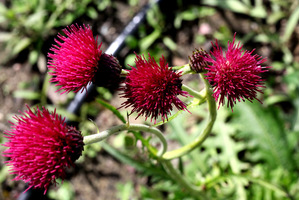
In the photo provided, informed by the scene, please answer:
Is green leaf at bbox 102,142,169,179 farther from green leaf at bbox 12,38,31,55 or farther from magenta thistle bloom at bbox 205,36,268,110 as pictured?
green leaf at bbox 12,38,31,55

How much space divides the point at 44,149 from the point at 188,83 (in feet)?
6.53

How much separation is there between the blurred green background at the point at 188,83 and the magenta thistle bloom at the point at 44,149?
2.67 feet

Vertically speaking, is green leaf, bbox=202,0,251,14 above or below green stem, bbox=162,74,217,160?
above

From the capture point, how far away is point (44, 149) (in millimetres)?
1178

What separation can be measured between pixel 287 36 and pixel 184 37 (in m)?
0.98

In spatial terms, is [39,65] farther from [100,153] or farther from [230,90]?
[230,90]

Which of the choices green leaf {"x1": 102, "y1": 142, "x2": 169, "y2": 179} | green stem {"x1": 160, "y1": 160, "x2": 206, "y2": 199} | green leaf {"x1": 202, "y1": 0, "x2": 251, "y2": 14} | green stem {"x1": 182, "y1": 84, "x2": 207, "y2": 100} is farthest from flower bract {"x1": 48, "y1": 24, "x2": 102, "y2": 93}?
green leaf {"x1": 202, "y1": 0, "x2": 251, "y2": 14}

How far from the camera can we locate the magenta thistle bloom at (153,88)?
115 cm

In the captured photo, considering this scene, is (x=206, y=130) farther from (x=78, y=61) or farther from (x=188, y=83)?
(x=188, y=83)

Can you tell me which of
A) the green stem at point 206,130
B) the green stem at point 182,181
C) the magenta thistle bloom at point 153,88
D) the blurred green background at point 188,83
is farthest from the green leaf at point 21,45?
the magenta thistle bloom at point 153,88

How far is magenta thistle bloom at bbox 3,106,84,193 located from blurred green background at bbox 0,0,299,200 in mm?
814

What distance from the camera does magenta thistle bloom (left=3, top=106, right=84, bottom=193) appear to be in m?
1.18

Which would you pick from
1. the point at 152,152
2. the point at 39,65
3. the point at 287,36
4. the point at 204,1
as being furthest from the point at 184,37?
the point at 152,152

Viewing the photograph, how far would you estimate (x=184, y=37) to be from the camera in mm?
3248
